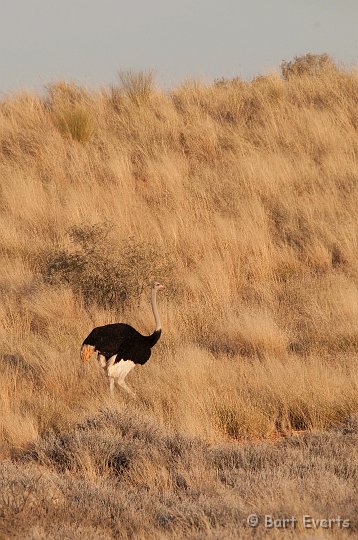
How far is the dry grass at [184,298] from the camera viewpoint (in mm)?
5727

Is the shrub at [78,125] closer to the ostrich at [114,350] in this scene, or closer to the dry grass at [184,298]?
the dry grass at [184,298]

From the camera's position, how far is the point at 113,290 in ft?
36.7

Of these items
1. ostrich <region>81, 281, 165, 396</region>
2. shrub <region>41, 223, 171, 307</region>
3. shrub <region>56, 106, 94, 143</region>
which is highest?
shrub <region>56, 106, 94, 143</region>

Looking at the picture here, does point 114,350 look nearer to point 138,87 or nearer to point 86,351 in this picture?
point 86,351

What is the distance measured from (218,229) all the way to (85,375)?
17.4 feet

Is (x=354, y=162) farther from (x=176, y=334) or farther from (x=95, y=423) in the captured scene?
(x=95, y=423)

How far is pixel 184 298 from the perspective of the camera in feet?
37.1

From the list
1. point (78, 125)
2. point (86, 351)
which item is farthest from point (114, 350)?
point (78, 125)

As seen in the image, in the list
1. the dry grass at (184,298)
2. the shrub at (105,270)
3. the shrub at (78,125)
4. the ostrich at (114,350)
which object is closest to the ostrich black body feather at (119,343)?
the ostrich at (114,350)

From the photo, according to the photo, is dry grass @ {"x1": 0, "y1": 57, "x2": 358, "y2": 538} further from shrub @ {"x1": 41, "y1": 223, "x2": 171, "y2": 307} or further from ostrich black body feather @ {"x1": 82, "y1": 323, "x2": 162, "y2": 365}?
ostrich black body feather @ {"x1": 82, "y1": 323, "x2": 162, "y2": 365}

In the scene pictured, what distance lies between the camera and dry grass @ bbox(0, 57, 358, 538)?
5727 millimetres

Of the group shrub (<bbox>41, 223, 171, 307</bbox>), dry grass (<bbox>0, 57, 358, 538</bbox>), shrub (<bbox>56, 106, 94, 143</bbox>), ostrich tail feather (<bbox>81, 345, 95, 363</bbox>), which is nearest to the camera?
dry grass (<bbox>0, 57, 358, 538</bbox>)

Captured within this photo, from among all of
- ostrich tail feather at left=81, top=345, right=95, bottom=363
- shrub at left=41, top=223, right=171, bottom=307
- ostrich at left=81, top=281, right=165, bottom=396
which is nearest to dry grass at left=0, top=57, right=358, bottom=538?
shrub at left=41, top=223, right=171, bottom=307

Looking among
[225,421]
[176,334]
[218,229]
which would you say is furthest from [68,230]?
[225,421]
